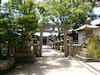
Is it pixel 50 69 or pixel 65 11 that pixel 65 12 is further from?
pixel 50 69

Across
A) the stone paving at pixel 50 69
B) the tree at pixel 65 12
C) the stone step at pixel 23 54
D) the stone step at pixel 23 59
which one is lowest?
the stone paving at pixel 50 69

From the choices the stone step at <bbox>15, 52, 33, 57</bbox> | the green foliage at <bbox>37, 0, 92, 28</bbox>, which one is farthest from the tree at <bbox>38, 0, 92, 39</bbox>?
the stone step at <bbox>15, 52, 33, 57</bbox>

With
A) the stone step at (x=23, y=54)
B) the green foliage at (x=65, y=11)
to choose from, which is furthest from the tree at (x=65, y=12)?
the stone step at (x=23, y=54)

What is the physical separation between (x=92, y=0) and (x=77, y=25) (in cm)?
1381

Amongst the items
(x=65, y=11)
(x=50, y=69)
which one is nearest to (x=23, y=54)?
(x=50, y=69)

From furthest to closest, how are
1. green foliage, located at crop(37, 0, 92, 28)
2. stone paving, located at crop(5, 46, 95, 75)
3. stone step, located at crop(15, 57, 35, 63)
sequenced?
green foliage, located at crop(37, 0, 92, 28) < stone step, located at crop(15, 57, 35, 63) < stone paving, located at crop(5, 46, 95, 75)

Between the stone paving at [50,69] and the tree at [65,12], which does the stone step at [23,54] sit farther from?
the tree at [65,12]

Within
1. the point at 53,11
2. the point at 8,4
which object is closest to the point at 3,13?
the point at 8,4

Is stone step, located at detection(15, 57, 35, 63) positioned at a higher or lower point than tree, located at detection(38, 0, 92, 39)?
lower

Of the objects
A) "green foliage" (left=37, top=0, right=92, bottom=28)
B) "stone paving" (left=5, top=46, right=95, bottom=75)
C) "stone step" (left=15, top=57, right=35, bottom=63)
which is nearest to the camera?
"stone paving" (left=5, top=46, right=95, bottom=75)

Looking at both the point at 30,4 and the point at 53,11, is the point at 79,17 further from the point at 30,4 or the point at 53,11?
the point at 30,4

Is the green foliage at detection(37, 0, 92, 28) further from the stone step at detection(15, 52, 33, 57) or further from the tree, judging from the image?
the stone step at detection(15, 52, 33, 57)

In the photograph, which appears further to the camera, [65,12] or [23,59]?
[65,12]

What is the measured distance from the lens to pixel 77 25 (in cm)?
1652
